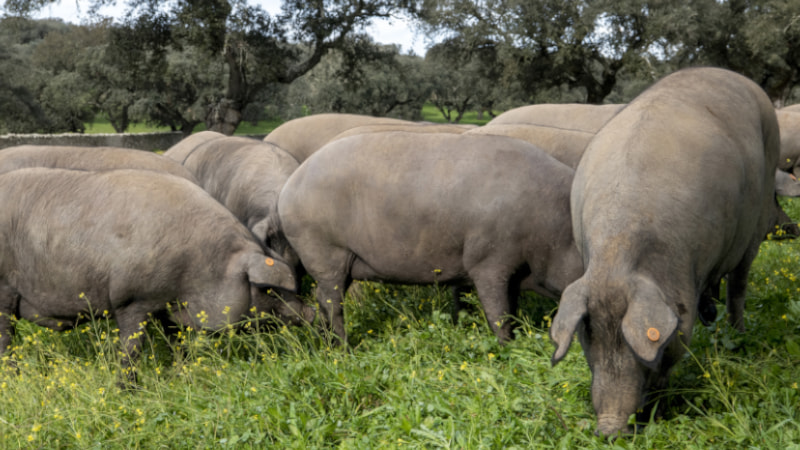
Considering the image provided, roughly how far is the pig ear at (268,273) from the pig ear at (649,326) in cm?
289

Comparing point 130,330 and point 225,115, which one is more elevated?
point 130,330

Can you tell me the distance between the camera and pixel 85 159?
787 centimetres

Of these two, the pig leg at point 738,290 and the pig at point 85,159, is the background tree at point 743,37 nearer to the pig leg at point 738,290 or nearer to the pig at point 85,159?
the pig at point 85,159

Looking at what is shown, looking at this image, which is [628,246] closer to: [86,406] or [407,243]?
[407,243]

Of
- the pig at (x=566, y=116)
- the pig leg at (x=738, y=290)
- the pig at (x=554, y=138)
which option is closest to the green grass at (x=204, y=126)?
the pig at (x=566, y=116)

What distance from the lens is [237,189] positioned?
820cm

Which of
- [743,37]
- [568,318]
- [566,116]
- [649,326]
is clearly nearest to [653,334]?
[649,326]

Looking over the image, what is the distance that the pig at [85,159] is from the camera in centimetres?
770

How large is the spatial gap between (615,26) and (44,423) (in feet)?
89.7

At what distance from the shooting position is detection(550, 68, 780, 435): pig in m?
3.33

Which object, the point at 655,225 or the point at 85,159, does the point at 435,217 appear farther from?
the point at 85,159

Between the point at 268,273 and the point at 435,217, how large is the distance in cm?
134

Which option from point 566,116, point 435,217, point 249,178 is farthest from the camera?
point 566,116

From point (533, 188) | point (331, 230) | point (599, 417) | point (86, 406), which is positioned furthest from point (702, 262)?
point (86, 406)
